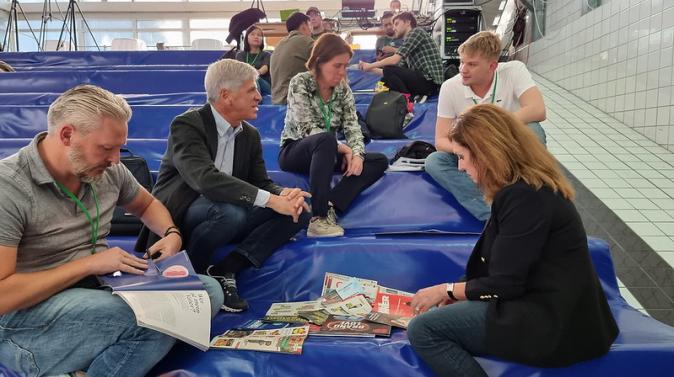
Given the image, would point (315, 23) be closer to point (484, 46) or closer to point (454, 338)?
point (484, 46)

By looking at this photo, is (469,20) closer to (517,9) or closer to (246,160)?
Result: (517,9)

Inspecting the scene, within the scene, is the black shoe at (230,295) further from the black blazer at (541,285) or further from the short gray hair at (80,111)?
the black blazer at (541,285)

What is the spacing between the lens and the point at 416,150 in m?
2.83

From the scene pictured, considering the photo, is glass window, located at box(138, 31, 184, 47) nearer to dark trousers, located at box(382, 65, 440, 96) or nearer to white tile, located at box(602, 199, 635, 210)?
dark trousers, located at box(382, 65, 440, 96)

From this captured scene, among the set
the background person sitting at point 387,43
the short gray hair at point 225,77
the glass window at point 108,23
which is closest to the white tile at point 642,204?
the short gray hair at point 225,77

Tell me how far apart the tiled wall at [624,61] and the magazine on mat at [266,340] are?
2963mm

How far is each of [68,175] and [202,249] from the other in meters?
0.67

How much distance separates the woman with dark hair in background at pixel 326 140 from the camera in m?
2.33

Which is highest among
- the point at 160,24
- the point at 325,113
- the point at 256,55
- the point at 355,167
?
the point at 160,24

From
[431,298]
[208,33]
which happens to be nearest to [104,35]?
[208,33]

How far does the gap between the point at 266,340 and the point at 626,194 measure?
2.21 metres

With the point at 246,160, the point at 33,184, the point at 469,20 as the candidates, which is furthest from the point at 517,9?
the point at 33,184

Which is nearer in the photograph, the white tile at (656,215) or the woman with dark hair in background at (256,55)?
the white tile at (656,215)

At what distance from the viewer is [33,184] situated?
1368 millimetres
